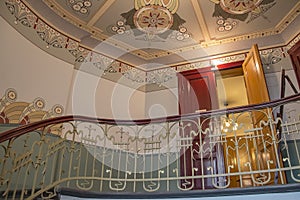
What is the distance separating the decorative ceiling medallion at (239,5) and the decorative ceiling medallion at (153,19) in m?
1.02

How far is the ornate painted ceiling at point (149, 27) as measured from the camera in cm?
482

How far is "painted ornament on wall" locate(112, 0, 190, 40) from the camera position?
196 inches

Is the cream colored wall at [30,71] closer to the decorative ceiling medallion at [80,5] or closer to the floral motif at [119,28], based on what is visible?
the decorative ceiling medallion at [80,5]

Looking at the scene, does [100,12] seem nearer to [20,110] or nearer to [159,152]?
[20,110]

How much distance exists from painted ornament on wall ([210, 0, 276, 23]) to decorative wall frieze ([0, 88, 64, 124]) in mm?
3447

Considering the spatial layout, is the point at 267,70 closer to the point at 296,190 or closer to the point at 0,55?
the point at 296,190

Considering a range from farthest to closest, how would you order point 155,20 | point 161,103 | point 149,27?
point 161,103 → point 149,27 → point 155,20

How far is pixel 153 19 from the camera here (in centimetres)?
528

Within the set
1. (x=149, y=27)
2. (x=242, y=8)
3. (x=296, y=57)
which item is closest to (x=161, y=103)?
(x=149, y=27)

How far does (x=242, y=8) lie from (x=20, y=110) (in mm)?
4190

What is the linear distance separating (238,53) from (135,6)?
2.35 meters

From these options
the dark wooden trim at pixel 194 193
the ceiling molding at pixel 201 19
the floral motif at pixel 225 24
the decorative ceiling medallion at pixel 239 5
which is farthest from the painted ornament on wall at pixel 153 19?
the dark wooden trim at pixel 194 193

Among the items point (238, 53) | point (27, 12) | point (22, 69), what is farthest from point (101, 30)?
point (238, 53)

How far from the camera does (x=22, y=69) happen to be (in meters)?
4.20
